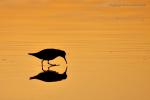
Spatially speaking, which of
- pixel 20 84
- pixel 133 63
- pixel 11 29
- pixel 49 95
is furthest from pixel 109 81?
pixel 11 29

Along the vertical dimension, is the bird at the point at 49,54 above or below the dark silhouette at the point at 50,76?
above

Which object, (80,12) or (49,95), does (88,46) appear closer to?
(80,12)

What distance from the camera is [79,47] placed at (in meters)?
A: 1.19

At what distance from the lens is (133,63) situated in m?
1.17

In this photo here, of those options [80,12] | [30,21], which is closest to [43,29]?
[30,21]

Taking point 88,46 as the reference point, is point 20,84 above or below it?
below

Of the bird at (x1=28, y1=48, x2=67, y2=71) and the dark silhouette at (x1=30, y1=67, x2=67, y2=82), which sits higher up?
the bird at (x1=28, y1=48, x2=67, y2=71)

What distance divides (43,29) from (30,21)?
0.20ft

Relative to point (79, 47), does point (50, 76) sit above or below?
below

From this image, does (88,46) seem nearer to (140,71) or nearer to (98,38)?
(98,38)

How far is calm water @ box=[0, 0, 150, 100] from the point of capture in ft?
3.72

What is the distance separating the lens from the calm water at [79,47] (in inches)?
44.7

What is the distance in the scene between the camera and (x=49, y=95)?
1131mm

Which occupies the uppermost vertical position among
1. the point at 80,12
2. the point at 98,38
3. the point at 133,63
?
the point at 80,12
